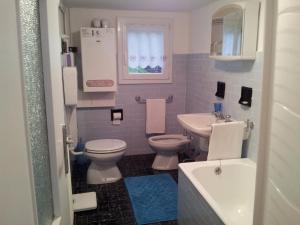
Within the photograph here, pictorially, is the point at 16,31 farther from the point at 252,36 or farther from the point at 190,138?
the point at 190,138

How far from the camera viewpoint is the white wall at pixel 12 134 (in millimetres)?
617

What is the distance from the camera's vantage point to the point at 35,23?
3.28 feet

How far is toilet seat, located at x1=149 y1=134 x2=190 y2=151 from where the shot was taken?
3.30 metres

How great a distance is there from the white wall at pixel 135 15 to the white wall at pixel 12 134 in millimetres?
2903

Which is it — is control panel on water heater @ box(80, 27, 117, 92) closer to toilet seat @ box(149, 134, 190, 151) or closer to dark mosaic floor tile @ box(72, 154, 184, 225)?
toilet seat @ box(149, 134, 190, 151)

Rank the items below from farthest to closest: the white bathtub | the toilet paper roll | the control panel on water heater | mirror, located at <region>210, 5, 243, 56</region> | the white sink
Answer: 1. the toilet paper roll
2. the control panel on water heater
3. the white sink
4. mirror, located at <region>210, 5, 243, 56</region>
5. the white bathtub

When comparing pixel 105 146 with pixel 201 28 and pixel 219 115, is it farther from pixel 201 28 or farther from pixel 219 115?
pixel 201 28

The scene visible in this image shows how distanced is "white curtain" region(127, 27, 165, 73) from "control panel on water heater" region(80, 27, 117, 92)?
0.36 meters

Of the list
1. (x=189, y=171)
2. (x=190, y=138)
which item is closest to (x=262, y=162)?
(x=189, y=171)

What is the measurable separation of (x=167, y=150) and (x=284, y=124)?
272 centimetres

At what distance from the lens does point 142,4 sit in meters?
3.08

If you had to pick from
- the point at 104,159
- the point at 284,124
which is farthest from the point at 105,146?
the point at 284,124

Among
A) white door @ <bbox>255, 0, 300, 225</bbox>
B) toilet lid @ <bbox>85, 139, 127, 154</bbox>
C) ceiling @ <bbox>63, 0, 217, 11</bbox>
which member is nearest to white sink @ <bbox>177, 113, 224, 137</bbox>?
toilet lid @ <bbox>85, 139, 127, 154</bbox>

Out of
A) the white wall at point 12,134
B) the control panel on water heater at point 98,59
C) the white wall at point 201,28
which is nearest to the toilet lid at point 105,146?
the control panel on water heater at point 98,59
